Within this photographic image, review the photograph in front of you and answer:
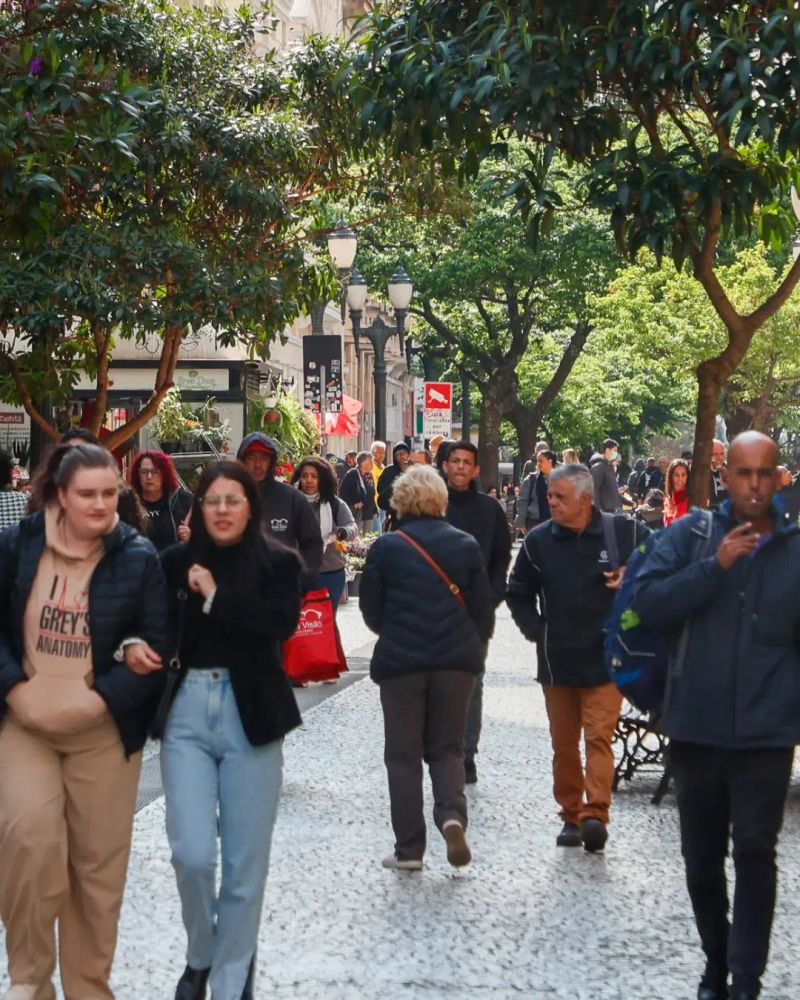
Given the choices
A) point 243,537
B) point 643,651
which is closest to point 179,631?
point 243,537

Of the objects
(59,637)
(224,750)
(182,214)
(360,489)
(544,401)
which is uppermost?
(182,214)

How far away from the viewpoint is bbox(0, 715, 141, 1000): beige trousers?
5.56 meters

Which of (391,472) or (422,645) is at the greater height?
(391,472)

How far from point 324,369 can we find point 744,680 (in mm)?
26336

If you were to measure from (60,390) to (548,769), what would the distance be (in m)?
10.5

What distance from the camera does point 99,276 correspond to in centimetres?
1784

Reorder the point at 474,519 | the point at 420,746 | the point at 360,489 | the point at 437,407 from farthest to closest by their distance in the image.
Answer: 1. the point at 437,407
2. the point at 360,489
3. the point at 474,519
4. the point at 420,746

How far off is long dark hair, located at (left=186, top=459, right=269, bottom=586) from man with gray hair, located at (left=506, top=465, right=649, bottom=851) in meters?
2.91

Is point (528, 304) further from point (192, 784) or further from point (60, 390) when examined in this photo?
point (192, 784)

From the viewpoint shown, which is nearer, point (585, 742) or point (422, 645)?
point (422, 645)

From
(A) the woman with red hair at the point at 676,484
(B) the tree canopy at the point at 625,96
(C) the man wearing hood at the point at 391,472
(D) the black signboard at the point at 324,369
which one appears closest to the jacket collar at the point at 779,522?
(B) the tree canopy at the point at 625,96

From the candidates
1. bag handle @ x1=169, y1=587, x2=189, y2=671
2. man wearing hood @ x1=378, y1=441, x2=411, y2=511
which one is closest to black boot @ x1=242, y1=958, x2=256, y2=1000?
bag handle @ x1=169, y1=587, x2=189, y2=671

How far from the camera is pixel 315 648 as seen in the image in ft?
35.7

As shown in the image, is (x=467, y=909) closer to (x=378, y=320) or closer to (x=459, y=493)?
(x=459, y=493)
